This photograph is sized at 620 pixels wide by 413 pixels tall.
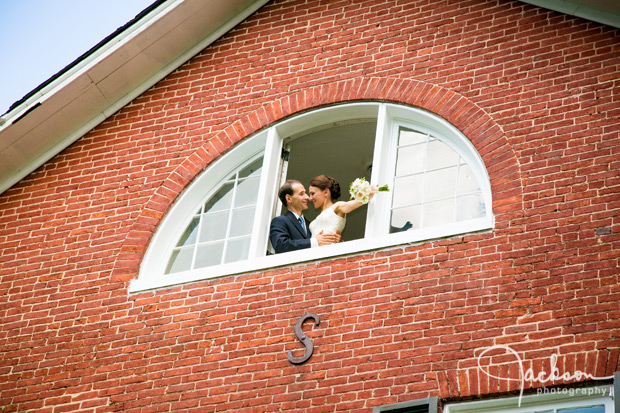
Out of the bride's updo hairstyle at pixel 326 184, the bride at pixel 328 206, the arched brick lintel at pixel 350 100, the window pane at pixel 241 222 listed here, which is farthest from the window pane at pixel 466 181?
the window pane at pixel 241 222

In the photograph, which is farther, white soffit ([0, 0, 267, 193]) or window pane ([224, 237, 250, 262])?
white soffit ([0, 0, 267, 193])

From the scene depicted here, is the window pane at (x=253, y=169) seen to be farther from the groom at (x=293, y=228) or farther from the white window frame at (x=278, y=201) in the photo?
the groom at (x=293, y=228)

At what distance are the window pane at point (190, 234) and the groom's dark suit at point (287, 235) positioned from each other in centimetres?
88

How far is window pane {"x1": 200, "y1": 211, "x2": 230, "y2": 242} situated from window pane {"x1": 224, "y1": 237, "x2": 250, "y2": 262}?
18 cm

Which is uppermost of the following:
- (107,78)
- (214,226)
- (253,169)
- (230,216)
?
(107,78)

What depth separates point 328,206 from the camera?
423 inches

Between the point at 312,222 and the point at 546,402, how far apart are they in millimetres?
3315

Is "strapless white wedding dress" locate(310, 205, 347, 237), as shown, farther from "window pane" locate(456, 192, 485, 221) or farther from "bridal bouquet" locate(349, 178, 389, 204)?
"window pane" locate(456, 192, 485, 221)

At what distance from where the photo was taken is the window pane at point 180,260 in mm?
10391

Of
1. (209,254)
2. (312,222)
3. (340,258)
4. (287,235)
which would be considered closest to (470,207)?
(340,258)

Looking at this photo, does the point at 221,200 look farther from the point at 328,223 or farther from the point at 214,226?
the point at 328,223

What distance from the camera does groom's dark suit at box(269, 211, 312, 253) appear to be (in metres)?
9.97

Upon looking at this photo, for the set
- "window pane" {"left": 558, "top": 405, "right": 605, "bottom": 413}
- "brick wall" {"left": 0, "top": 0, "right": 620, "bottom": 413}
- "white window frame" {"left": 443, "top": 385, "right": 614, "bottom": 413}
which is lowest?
"window pane" {"left": 558, "top": 405, "right": 605, "bottom": 413}

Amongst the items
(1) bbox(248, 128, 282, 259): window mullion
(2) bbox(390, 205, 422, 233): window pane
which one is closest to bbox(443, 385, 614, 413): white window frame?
(2) bbox(390, 205, 422, 233): window pane
